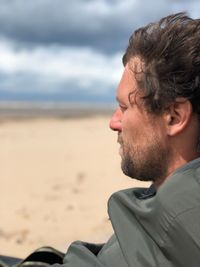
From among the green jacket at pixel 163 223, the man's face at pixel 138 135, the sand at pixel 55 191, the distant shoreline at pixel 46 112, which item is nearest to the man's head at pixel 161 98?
the man's face at pixel 138 135

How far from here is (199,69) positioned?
1837 millimetres

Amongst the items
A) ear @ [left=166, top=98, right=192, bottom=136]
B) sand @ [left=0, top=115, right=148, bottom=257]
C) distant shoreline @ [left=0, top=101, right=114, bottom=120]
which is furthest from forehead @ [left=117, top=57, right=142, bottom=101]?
distant shoreline @ [left=0, top=101, right=114, bottom=120]

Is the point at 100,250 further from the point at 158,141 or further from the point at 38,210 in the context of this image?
the point at 38,210

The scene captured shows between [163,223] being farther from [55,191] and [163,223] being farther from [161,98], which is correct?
[55,191]

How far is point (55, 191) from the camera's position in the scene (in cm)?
834

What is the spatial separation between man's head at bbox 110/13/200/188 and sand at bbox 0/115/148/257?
2.98m

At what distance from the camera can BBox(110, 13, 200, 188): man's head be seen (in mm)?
1840

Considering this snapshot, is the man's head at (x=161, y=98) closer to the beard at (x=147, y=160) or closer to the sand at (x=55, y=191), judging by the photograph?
the beard at (x=147, y=160)

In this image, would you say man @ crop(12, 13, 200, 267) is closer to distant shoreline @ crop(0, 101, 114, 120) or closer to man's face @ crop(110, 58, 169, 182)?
man's face @ crop(110, 58, 169, 182)

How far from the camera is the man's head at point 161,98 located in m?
1.84

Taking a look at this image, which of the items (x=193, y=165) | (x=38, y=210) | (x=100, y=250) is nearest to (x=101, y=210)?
(x=38, y=210)

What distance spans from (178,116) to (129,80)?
0.24 meters

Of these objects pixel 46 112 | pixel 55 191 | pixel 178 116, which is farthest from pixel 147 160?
pixel 46 112

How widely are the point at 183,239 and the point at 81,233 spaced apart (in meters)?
4.70
